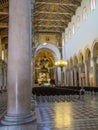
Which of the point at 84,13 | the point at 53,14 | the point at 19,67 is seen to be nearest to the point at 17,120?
the point at 19,67

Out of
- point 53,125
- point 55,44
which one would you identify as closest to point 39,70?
point 55,44

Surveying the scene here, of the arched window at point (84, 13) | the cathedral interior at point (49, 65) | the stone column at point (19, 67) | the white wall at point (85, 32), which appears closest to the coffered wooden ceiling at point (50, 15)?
the cathedral interior at point (49, 65)

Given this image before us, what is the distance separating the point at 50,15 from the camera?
97.2ft

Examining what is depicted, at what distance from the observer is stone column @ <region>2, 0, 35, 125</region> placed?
13.8ft

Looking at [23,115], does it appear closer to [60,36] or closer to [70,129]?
[70,129]

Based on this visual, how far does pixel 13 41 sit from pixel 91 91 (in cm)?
1442

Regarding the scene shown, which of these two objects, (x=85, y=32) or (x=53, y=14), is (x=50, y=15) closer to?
(x=53, y=14)

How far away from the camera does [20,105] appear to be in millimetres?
4219

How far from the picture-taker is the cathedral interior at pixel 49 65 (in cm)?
430

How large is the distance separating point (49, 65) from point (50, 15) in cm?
2050

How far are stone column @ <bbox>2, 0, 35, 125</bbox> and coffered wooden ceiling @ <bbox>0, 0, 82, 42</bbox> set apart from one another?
14871 millimetres

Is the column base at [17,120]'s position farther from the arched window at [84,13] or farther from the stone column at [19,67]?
the arched window at [84,13]

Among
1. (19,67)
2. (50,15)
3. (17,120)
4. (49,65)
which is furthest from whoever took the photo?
(49,65)

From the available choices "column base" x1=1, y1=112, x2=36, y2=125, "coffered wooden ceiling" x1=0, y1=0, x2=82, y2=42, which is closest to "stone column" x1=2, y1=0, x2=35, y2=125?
"column base" x1=1, y1=112, x2=36, y2=125
